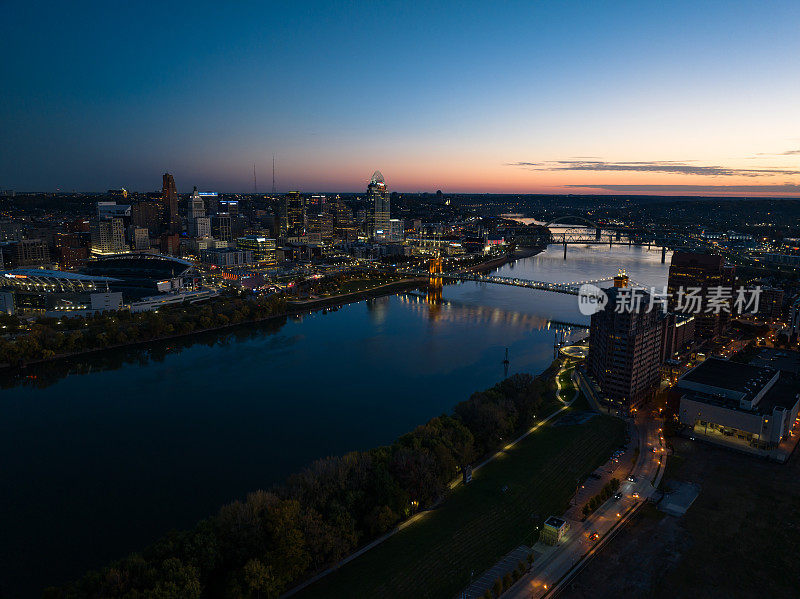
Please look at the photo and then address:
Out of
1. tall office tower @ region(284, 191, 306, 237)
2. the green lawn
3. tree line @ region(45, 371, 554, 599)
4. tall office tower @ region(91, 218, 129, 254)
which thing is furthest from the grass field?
tall office tower @ region(284, 191, 306, 237)

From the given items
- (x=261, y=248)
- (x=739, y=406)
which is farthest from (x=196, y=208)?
(x=739, y=406)

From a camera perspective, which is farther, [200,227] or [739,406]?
[200,227]

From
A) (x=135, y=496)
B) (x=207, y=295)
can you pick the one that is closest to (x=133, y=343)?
(x=207, y=295)

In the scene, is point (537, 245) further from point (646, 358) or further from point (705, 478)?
point (705, 478)

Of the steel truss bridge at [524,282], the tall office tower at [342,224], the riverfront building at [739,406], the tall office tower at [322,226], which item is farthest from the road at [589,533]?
the tall office tower at [342,224]

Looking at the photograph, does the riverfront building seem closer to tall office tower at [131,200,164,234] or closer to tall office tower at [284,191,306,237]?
tall office tower at [284,191,306,237]

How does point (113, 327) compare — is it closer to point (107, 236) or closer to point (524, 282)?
A: point (524, 282)
